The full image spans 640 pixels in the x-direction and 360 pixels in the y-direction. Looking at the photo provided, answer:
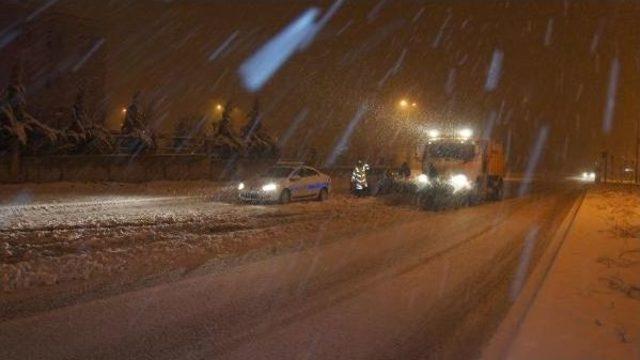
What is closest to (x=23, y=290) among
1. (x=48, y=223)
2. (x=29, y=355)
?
(x=29, y=355)

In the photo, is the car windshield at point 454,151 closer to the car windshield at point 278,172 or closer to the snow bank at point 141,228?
the snow bank at point 141,228

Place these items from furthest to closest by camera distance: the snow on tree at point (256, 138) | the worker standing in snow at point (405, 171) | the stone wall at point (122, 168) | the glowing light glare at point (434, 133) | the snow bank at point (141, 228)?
the snow on tree at point (256, 138) → the worker standing in snow at point (405, 171) → the stone wall at point (122, 168) → the glowing light glare at point (434, 133) → the snow bank at point (141, 228)

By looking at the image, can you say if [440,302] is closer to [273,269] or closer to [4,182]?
[273,269]

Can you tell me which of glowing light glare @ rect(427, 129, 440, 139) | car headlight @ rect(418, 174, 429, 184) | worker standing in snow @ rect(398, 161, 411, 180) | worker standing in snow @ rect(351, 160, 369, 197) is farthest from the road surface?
worker standing in snow @ rect(351, 160, 369, 197)

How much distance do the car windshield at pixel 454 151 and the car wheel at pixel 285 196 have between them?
639 cm

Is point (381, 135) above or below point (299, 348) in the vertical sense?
above

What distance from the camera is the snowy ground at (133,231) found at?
425 inches

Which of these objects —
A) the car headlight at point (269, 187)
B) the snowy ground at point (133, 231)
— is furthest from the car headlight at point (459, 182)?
the car headlight at point (269, 187)

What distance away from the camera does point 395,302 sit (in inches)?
379

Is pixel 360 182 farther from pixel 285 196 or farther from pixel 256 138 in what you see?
pixel 256 138

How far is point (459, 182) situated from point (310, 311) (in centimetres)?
1960

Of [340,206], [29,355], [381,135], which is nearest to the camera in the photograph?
[29,355]

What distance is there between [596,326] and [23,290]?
7661 millimetres

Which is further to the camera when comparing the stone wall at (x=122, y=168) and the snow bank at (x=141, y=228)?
the stone wall at (x=122, y=168)
